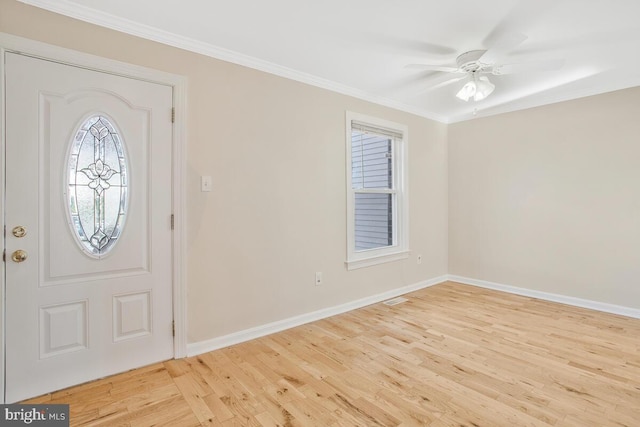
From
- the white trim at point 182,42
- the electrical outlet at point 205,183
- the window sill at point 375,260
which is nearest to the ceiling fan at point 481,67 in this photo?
the white trim at point 182,42

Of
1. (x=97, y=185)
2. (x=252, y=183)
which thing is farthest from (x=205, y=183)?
(x=97, y=185)

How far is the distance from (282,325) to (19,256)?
2.02m

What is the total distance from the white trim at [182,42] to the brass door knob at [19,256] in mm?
1503

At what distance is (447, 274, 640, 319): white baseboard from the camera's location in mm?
3413

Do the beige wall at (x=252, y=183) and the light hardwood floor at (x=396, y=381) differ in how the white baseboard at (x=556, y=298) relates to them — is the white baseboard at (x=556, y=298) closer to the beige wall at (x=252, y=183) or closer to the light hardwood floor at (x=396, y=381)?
the light hardwood floor at (x=396, y=381)

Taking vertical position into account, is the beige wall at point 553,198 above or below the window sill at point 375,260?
above

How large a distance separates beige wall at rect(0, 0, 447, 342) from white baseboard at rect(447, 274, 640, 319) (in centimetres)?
173

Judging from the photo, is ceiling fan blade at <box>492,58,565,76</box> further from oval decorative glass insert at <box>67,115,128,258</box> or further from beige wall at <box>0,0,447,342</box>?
oval decorative glass insert at <box>67,115,128,258</box>

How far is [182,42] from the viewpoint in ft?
8.04

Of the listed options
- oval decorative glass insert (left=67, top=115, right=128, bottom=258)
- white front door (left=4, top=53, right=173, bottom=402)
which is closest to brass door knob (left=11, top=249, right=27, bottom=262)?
white front door (left=4, top=53, right=173, bottom=402)

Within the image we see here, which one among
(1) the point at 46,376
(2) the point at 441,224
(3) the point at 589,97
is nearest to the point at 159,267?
(1) the point at 46,376

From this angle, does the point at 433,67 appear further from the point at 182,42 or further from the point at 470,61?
the point at 182,42

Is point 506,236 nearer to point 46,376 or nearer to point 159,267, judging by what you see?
point 159,267

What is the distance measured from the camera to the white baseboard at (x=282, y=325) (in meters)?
2.58
